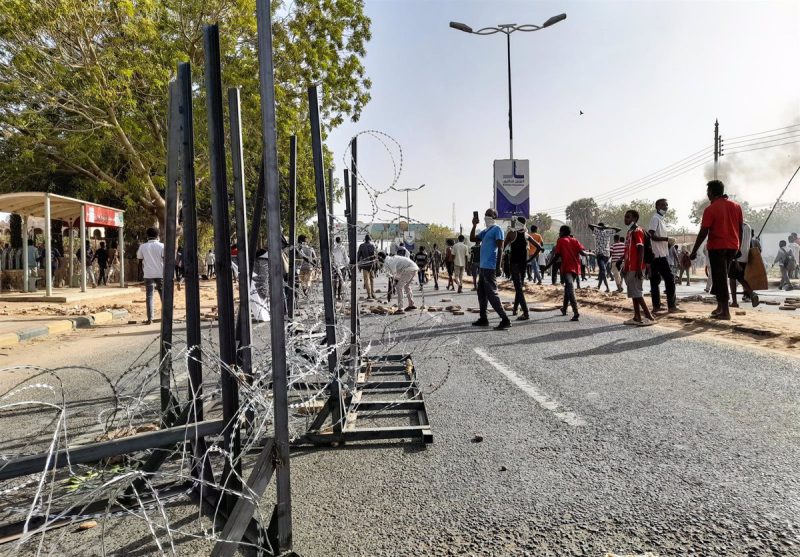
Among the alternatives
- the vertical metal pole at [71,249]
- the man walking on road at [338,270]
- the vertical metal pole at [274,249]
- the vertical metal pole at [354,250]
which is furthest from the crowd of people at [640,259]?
the vertical metal pole at [71,249]

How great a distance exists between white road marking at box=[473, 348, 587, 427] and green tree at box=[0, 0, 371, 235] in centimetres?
1266

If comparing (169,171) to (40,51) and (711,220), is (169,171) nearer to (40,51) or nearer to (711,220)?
(711,220)

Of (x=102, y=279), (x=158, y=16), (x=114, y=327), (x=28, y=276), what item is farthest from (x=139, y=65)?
(x=102, y=279)

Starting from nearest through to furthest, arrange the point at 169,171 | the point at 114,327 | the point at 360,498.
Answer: the point at 360,498 < the point at 169,171 < the point at 114,327

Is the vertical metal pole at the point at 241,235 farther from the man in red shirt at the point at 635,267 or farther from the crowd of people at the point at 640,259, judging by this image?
the man in red shirt at the point at 635,267

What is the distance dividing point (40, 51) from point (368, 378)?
1472cm

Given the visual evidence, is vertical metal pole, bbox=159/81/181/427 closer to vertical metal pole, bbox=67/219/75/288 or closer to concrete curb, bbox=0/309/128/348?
concrete curb, bbox=0/309/128/348

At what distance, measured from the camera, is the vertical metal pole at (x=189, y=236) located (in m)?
2.70

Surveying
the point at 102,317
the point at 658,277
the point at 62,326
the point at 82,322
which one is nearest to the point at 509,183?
the point at 658,277

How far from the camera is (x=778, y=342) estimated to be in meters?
7.04

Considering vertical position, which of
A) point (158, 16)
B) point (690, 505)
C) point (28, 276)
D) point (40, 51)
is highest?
point (158, 16)

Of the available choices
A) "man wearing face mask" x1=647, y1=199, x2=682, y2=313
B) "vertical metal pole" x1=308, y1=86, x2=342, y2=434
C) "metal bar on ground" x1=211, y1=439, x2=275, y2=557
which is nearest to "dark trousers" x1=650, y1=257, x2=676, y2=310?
"man wearing face mask" x1=647, y1=199, x2=682, y2=313

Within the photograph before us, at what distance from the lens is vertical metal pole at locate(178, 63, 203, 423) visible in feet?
8.85

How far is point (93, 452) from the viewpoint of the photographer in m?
1.78
